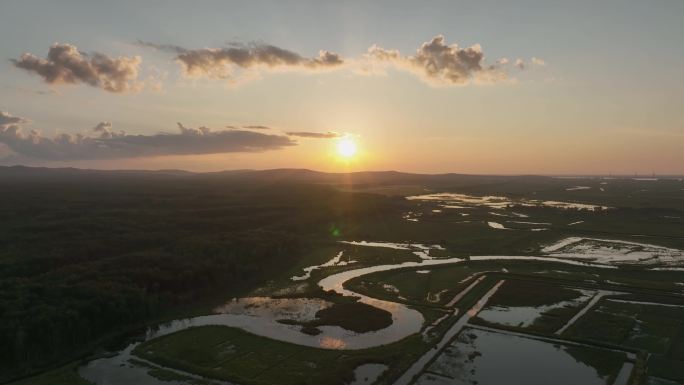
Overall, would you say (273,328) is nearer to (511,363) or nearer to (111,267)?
(511,363)

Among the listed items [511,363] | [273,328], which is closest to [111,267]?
[273,328]

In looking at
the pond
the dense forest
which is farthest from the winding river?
the pond

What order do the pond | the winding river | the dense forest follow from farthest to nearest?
1. the dense forest
2. the winding river
3. the pond

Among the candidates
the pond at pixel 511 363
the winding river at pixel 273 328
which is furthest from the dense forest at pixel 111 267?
the pond at pixel 511 363

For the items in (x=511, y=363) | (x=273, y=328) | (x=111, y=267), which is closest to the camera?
(x=511, y=363)

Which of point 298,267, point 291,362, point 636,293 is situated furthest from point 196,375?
point 636,293

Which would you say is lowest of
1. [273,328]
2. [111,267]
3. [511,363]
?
[273,328]

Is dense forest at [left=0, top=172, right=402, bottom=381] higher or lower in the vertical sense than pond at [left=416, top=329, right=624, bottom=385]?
higher

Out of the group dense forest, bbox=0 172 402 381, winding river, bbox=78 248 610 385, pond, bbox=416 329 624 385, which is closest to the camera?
pond, bbox=416 329 624 385

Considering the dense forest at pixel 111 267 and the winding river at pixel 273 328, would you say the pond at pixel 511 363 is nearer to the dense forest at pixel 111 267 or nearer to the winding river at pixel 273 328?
the winding river at pixel 273 328

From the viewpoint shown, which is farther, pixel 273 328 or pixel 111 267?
pixel 111 267

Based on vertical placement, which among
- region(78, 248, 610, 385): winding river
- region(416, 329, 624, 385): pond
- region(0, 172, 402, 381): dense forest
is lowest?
region(78, 248, 610, 385): winding river

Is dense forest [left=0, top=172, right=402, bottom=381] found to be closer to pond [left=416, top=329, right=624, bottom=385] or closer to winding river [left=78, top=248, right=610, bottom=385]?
winding river [left=78, top=248, right=610, bottom=385]
